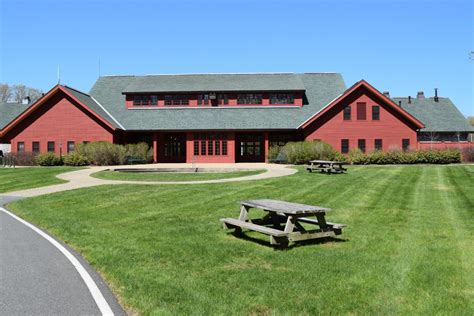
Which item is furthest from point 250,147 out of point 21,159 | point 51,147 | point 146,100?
point 21,159

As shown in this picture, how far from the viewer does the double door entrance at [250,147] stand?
42.2 metres

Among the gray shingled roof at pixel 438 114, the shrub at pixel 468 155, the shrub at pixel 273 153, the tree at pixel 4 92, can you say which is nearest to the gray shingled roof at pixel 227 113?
the shrub at pixel 273 153

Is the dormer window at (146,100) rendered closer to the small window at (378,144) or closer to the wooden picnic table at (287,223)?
the small window at (378,144)

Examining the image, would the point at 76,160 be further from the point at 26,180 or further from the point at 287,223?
the point at 287,223

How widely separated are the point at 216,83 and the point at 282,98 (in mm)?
6859

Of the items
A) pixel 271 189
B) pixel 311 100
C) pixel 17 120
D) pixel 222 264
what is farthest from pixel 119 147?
pixel 222 264

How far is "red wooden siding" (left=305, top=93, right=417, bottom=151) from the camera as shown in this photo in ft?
128

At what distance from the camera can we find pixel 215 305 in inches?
214

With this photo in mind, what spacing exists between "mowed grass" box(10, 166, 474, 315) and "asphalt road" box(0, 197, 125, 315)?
40cm

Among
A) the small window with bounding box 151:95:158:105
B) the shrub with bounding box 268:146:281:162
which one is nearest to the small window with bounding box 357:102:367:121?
the shrub with bounding box 268:146:281:162

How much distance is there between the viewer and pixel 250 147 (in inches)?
1671

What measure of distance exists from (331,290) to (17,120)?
131 feet

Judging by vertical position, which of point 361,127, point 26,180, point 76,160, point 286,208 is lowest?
point 26,180

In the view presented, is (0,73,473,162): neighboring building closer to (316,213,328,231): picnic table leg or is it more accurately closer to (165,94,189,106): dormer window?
(165,94,189,106): dormer window
